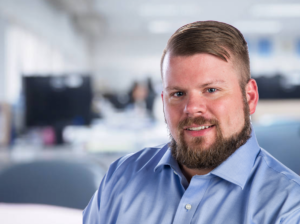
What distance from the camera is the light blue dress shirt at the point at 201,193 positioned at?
732 millimetres

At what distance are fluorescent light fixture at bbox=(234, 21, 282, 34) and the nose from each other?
10729 mm

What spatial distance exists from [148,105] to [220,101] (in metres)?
3.78

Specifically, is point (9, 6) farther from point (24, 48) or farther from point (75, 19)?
point (75, 19)

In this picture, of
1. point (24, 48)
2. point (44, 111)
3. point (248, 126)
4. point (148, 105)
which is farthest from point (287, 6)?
point (248, 126)

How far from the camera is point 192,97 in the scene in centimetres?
87

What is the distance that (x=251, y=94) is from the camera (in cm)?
97

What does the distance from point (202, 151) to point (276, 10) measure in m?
9.54

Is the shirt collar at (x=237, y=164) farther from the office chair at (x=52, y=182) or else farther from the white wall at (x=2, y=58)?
the white wall at (x=2, y=58)

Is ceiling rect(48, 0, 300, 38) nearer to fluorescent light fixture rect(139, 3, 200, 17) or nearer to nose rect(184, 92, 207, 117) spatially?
fluorescent light fixture rect(139, 3, 200, 17)

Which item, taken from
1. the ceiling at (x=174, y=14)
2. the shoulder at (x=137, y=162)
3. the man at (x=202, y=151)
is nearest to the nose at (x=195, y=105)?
the man at (x=202, y=151)

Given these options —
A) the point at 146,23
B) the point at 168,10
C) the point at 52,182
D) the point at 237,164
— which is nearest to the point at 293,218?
the point at 237,164

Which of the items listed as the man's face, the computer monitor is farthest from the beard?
the computer monitor

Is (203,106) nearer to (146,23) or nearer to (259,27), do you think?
(146,23)

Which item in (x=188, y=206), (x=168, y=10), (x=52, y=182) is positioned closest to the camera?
(x=188, y=206)
